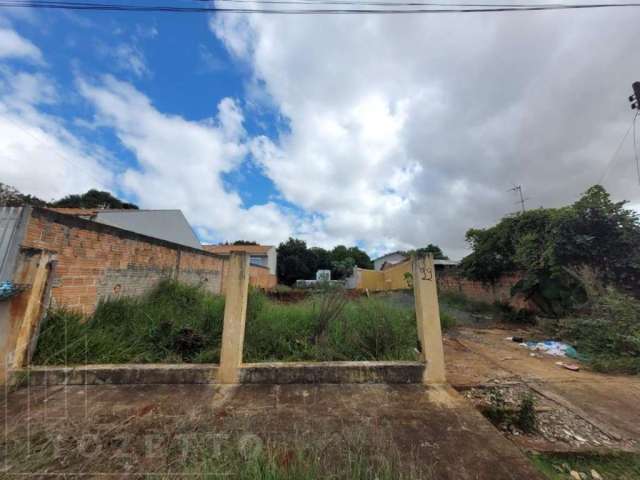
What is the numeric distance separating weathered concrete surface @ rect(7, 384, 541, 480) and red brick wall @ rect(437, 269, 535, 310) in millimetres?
8578

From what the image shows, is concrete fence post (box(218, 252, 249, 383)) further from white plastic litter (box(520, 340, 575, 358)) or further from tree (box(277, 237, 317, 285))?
tree (box(277, 237, 317, 285))

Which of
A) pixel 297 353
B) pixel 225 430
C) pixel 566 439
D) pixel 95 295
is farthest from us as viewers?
pixel 95 295

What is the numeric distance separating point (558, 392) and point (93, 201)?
34849 millimetres

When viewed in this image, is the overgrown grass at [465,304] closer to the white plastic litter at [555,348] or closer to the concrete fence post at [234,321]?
the white plastic litter at [555,348]

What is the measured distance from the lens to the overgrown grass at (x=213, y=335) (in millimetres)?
3330

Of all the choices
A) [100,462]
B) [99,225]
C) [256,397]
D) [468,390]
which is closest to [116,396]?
[100,462]

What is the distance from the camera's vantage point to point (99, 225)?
425 centimetres

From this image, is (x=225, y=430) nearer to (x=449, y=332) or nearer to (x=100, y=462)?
(x=100, y=462)

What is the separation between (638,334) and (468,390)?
3.82 m

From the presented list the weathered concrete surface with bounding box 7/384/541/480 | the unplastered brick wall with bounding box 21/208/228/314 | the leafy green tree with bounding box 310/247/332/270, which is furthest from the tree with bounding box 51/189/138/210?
the weathered concrete surface with bounding box 7/384/541/480

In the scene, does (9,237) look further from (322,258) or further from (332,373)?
(322,258)

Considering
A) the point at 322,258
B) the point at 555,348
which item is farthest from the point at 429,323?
→ the point at 322,258

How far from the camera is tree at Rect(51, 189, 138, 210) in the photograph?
2466 centimetres

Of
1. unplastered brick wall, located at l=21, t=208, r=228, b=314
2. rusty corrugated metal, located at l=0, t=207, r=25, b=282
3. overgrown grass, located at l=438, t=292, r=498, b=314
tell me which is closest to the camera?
rusty corrugated metal, located at l=0, t=207, r=25, b=282
